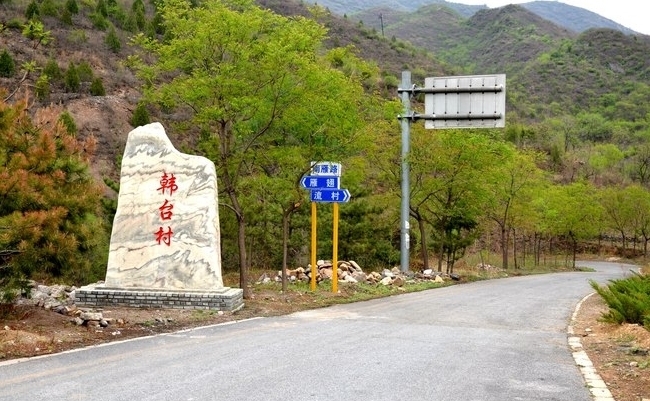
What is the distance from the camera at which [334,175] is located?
15.7 m

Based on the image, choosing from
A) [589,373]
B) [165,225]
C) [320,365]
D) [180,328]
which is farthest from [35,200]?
[589,373]

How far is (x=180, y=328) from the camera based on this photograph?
9914 mm

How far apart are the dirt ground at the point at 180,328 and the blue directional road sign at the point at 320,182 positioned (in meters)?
3.48

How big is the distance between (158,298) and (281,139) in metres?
5.24

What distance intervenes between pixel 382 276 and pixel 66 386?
589 inches

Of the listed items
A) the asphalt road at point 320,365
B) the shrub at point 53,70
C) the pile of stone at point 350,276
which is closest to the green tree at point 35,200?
the asphalt road at point 320,365

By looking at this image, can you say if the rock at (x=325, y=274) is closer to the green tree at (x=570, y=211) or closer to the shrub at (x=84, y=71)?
the green tree at (x=570, y=211)

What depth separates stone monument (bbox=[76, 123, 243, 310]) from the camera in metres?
11.7

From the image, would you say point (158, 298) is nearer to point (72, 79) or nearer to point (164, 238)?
point (164, 238)

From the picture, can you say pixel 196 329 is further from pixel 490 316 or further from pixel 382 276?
pixel 382 276

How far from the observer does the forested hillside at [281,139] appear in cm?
1309

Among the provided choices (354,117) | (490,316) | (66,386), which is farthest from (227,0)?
(66,386)

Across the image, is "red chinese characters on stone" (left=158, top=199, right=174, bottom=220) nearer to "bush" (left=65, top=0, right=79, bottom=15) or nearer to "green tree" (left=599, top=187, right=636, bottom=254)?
"bush" (left=65, top=0, right=79, bottom=15)

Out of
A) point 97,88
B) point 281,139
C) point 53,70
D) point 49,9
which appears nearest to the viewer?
point 281,139
